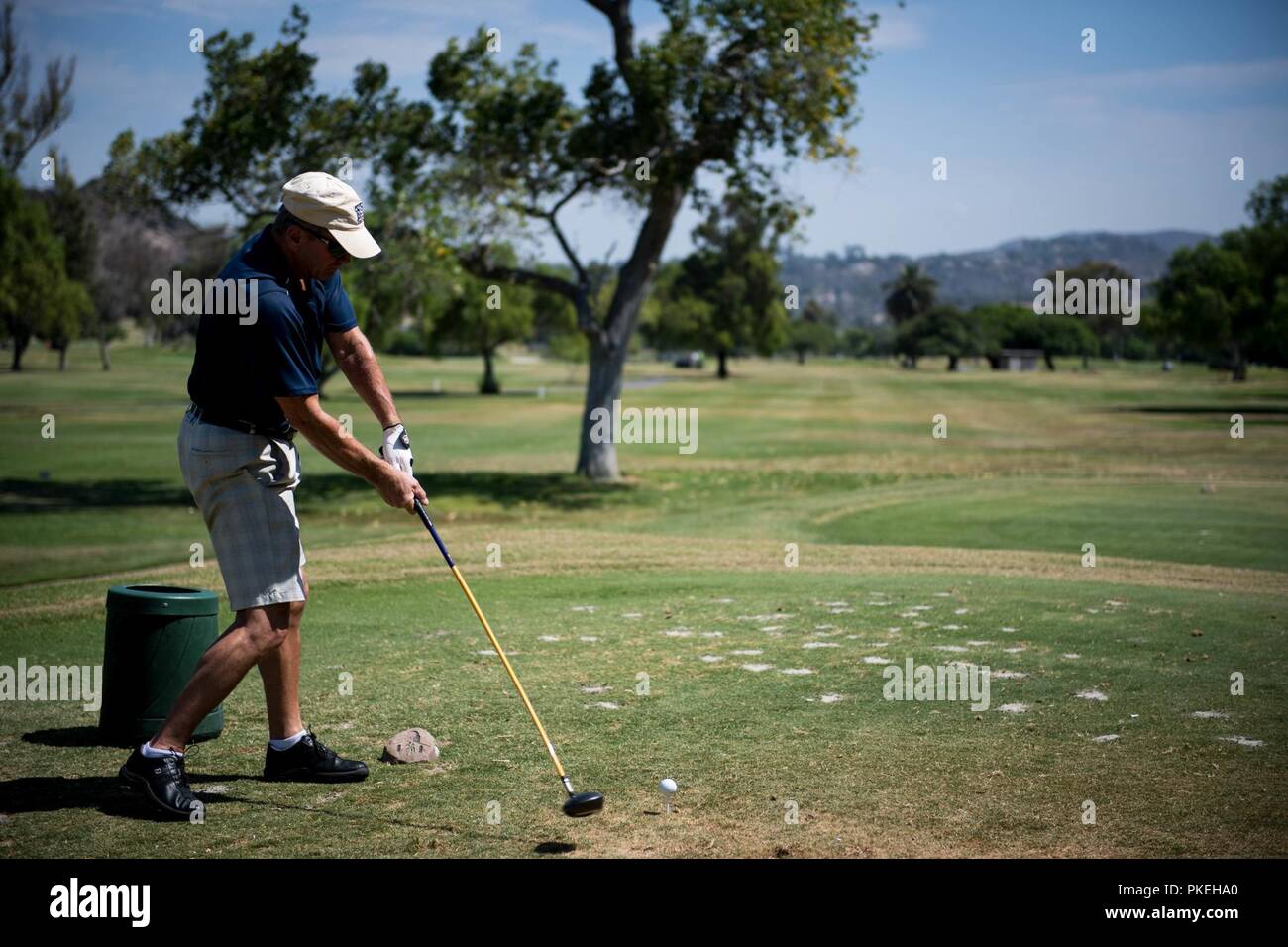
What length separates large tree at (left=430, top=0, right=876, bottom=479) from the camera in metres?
24.9

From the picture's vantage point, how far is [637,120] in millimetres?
26016

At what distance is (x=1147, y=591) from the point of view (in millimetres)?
12883

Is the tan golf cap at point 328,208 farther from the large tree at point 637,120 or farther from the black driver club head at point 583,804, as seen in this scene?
the large tree at point 637,120

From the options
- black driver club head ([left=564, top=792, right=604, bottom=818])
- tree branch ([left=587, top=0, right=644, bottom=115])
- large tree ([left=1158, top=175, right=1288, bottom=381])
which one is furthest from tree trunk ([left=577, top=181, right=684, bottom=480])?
large tree ([left=1158, top=175, right=1288, bottom=381])

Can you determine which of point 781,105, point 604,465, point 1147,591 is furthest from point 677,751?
point 604,465

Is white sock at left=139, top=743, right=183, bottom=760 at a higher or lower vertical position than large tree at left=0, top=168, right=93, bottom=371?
lower

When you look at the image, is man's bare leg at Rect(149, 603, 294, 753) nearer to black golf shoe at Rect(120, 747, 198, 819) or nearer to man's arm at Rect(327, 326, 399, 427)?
black golf shoe at Rect(120, 747, 198, 819)

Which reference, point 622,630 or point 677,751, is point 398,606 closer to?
point 622,630

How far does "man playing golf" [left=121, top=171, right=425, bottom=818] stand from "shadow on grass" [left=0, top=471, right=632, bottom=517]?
1849 cm

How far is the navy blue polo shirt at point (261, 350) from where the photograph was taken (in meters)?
5.97

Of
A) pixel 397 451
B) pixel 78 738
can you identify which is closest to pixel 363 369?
pixel 397 451

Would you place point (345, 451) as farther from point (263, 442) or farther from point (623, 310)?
point (623, 310)

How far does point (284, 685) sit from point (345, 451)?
1.35 m

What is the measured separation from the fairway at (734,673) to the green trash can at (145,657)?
0.23 meters
